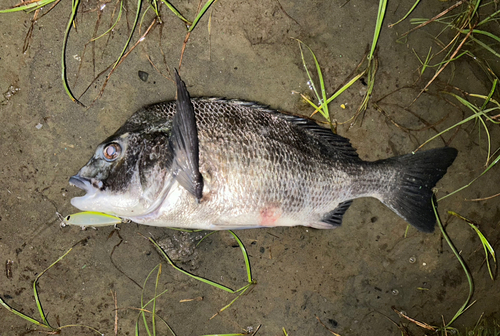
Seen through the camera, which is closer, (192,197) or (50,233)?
(192,197)

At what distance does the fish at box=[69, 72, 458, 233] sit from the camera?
6.22 feet

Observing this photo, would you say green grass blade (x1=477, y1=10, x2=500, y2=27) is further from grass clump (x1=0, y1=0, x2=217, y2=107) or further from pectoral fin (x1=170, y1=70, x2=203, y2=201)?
pectoral fin (x1=170, y1=70, x2=203, y2=201)

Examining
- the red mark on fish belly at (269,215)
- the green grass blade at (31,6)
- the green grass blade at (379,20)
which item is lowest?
the red mark on fish belly at (269,215)

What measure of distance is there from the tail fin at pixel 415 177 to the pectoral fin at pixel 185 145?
4.84 ft

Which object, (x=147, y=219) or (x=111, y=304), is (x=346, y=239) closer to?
(x=147, y=219)

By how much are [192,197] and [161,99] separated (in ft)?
3.14

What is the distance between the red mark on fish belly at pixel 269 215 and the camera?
2.11 metres

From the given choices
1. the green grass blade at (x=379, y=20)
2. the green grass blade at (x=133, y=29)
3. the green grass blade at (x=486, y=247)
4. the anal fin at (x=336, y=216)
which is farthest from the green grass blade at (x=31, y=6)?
the green grass blade at (x=486, y=247)

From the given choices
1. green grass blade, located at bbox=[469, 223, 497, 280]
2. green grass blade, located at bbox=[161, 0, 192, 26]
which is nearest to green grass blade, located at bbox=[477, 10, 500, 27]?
green grass blade, located at bbox=[469, 223, 497, 280]

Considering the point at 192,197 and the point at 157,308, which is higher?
the point at 192,197

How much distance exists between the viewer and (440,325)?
2715mm

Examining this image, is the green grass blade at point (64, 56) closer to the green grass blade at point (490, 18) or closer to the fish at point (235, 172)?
the fish at point (235, 172)

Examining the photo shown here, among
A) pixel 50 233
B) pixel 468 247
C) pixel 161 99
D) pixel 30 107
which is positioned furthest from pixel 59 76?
pixel 468 247

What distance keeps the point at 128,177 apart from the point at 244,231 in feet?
3.69
